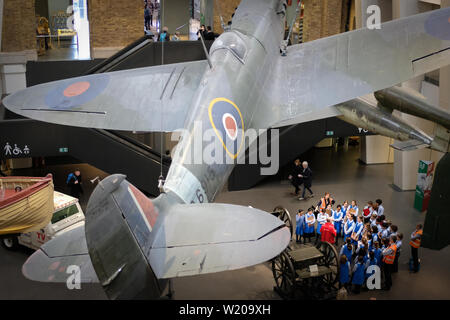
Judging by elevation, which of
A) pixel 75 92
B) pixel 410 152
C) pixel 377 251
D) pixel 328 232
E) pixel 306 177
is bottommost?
pixel 377 251

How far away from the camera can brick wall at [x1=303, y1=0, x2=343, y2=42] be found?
23281 mm

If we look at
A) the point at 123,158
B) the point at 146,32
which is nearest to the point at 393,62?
the point at 123,158

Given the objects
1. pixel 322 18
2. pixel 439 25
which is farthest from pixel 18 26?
pixel 439 25

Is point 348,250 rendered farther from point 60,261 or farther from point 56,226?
point 56,226

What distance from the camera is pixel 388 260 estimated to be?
1216 cm

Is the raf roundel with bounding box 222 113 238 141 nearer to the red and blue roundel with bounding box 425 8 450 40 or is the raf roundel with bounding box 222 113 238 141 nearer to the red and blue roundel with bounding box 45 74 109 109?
the red and blue roundel with bounding box 45 74 109 109

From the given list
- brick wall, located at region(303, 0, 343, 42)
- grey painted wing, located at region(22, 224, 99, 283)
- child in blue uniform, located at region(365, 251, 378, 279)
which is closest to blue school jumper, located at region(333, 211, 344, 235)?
child in blue uniform, located at region(365, 251, 378, 279)

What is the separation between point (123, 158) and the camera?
1741cm

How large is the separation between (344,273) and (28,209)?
7372mm

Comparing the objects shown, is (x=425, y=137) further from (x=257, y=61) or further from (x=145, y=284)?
(x=145, y=284)

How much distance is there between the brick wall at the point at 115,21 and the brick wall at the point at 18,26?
248 centimetres

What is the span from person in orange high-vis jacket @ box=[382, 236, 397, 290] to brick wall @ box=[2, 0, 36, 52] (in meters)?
15.2

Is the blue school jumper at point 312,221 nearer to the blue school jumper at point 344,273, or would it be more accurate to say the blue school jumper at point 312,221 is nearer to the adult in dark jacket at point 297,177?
the blue school jumper at point 344,273

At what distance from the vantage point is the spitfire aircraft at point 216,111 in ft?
22.3
